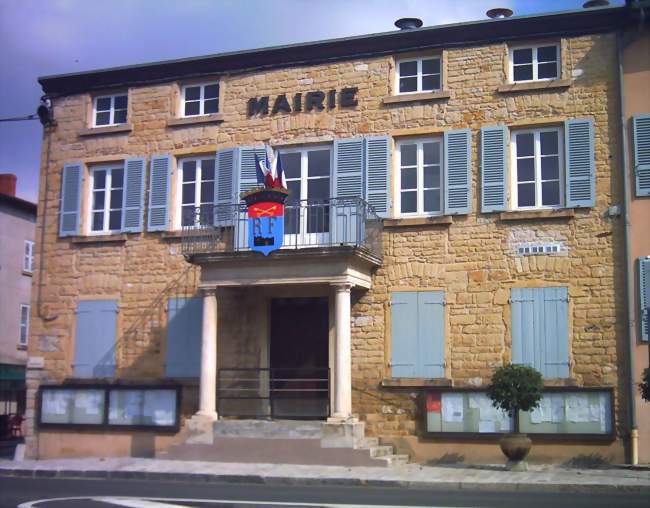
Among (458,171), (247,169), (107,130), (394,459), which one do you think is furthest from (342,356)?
(107,130)

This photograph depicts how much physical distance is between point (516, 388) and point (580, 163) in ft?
15.4

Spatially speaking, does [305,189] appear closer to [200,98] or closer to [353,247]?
[353,247]

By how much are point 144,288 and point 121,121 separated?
4.09 metres

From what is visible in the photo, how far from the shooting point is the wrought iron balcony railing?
18234 millimetres

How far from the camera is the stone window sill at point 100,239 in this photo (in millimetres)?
20453

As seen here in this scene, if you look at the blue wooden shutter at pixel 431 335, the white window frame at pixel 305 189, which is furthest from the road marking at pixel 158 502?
the white window frame at pixel 305 189

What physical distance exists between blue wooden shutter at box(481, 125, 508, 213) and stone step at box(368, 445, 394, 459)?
4.99m

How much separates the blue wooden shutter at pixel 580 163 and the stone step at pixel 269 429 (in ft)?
21.4

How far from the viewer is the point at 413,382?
703 inches

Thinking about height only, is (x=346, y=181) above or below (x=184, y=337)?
above

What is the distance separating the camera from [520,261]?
17656mm

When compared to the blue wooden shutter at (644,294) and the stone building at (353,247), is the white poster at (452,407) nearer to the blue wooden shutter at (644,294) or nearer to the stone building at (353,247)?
the stone building at (353,247)

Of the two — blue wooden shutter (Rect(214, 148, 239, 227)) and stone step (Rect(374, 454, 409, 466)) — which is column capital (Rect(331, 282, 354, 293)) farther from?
blue wooden shutter (Rect(214, 148, 239, 227))

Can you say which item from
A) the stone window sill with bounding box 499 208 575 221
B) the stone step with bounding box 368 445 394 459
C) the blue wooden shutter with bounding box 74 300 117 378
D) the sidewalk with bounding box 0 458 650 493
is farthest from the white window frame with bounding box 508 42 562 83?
the blue wooden shutter with bounding box 74 300 117 378
